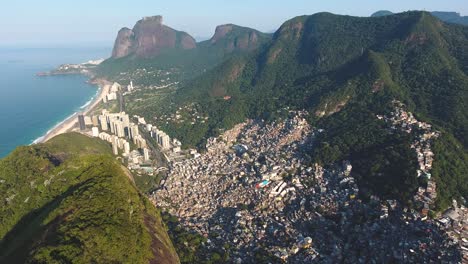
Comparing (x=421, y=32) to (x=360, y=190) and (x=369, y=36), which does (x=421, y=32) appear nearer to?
(x=369, y=36)

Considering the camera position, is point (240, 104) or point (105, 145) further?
point (240, 104)

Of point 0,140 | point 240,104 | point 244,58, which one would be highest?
point 244,58

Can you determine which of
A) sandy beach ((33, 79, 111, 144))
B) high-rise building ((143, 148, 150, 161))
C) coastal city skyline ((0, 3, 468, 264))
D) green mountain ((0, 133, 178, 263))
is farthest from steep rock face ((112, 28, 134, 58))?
green mountain ((0, 133, 178, 263))

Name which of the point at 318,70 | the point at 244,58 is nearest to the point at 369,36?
the point at 318,70

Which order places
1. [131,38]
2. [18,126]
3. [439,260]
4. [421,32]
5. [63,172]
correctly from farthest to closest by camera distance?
[131,38]
[18,126]
[421,32]
[63,172]
[439,260]

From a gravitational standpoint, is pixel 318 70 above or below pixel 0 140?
above

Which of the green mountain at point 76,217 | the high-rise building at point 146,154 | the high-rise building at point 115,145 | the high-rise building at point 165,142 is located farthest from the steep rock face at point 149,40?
the green mountain at point 76,217

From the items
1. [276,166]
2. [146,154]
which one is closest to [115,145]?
[146,154]

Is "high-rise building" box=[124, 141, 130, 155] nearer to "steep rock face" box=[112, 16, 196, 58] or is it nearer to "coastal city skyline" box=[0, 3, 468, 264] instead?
"coastal city skyline" box=[0, 3, 468, 264]
